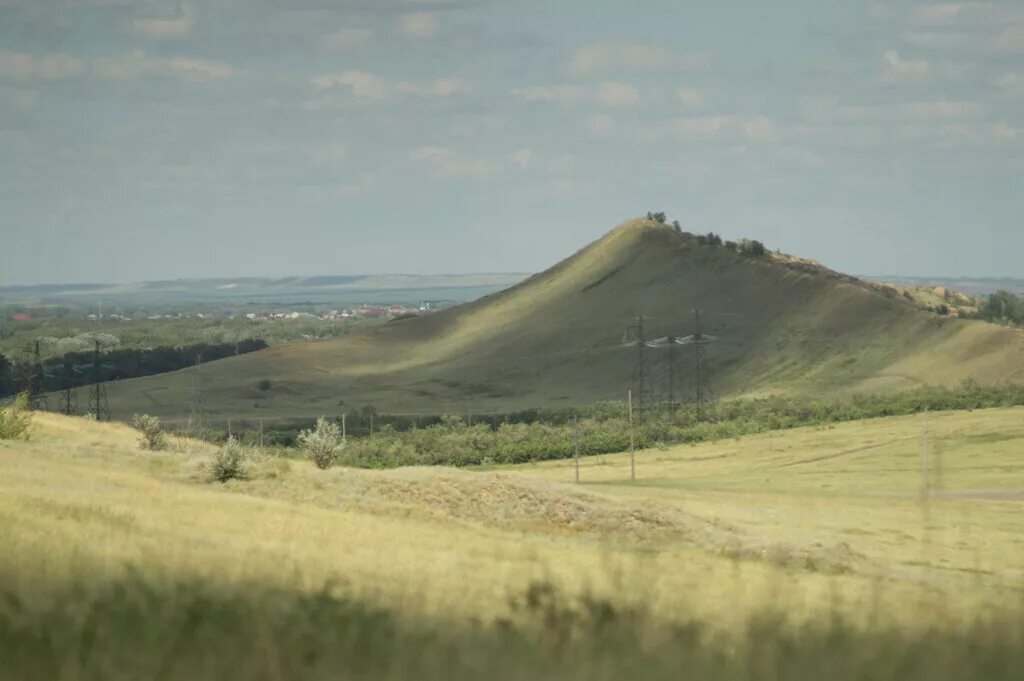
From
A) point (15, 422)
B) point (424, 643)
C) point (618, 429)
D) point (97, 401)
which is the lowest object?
point (618, 429)

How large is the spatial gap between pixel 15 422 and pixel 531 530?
2303cm

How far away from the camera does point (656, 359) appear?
552 ft

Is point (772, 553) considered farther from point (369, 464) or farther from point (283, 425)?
point (283, 425)

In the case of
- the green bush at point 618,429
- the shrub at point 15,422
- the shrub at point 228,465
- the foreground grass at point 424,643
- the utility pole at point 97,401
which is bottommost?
the green bush at point 618,429

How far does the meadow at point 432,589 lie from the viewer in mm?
6273

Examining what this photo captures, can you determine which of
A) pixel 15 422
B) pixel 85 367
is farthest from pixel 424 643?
pixel 85 367

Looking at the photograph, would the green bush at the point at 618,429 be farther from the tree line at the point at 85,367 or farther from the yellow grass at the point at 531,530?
the tree line at the point at 85,367

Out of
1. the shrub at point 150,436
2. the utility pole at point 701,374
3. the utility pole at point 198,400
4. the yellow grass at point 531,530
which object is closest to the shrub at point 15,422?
the yellow grass at point 531,530

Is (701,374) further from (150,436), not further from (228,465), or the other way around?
(228,465)

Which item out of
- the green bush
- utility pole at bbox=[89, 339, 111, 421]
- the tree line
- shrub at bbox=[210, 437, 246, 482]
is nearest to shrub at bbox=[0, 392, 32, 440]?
shrub at bbox=[210, 437, 246, 482]

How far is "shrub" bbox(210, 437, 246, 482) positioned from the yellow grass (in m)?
0.54

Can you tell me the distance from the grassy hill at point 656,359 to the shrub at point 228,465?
A: 3908 inches

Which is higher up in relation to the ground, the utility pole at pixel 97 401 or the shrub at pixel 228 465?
the shrub at pixel 228 465

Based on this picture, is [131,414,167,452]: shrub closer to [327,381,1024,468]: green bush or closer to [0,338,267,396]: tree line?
[327,381,1024,468]: green bush
